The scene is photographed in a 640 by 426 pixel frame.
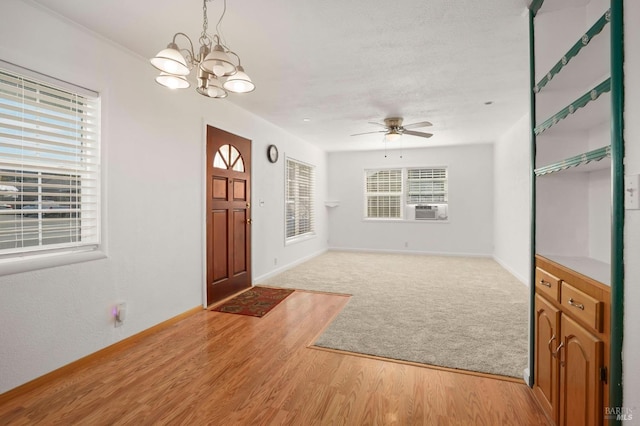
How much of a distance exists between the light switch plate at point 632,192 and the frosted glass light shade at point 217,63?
1.74 metres

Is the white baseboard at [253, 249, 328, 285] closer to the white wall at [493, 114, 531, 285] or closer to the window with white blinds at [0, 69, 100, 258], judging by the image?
the window with white blinds at [0, 69, 100, 258]

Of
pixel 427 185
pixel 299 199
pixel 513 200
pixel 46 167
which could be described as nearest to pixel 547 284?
pixel 46 167

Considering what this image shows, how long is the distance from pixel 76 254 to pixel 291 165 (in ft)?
13.8

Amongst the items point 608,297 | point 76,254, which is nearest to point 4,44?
point 76,254

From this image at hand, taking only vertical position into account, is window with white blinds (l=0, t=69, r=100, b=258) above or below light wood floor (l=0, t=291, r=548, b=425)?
above

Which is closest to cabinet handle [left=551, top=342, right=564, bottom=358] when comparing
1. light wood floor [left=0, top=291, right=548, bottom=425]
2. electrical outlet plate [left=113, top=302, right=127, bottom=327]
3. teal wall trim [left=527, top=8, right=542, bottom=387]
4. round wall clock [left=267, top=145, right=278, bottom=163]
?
teal wall trim [left=527, top=8, right=542, bottom=387]

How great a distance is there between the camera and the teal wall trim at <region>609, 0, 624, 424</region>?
1.11 meters

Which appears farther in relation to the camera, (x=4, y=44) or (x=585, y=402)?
(x=4, y=44)

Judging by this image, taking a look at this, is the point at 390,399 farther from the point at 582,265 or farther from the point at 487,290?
the point at 487,290

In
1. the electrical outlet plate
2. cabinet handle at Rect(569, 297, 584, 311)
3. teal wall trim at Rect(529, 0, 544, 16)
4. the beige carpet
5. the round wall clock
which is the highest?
teal wall trim at Rect(529, 0, 544, 16)

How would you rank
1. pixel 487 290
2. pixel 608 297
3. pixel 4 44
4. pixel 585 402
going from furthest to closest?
pixel 487 290
pixel 4 44
pixel 585 402
pixel 608 297

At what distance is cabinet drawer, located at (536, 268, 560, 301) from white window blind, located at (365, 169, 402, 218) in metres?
5.69

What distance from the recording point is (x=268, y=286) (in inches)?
178

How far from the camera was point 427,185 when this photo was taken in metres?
7.30
